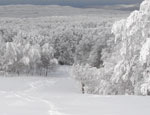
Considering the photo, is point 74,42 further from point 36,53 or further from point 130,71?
point 130,71

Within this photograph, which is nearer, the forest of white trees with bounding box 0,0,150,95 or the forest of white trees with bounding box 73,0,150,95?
the forest of white trees with bounding box 73,0,150,95

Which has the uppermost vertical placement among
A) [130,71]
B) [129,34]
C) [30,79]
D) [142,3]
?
[142,3]

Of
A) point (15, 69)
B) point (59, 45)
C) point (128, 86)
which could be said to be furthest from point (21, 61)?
point (128, 86)

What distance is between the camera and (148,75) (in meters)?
22.8

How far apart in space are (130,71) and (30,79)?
52.0 metres

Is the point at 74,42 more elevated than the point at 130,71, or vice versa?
the point at 130,71

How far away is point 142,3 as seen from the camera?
22953 millimetres

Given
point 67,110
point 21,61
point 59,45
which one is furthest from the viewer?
point 59,45

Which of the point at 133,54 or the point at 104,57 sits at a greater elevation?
the point at 133,54

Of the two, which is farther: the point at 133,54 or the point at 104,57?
the point at 104,57

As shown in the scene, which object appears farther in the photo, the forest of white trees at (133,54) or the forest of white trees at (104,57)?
the forest of white trees at (104,57)

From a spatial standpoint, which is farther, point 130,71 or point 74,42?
point 74,42

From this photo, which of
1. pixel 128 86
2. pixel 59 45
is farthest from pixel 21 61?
pixel 128 86

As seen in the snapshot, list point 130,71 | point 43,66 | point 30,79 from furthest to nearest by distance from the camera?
point 43,66 < point 30,79 < point 130,71
